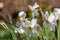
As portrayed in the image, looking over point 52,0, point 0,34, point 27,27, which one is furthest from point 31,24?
point 52,0

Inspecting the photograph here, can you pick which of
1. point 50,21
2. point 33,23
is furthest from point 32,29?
point 50,21

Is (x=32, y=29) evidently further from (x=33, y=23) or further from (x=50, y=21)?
(x=50, y=21)

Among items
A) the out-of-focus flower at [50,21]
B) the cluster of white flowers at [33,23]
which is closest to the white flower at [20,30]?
the cluster of white flowers at [33,23]

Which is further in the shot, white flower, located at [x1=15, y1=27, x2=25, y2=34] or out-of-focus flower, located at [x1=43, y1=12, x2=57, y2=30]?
out-of-focus flower, located at [x1=43, y1=12, x2=57, y2=30]

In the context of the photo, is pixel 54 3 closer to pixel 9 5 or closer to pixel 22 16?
pixel 9 5

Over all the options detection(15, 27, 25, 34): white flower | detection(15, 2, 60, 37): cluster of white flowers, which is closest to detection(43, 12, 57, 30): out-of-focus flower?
detection(15, 2, 60, 37): cluster of white flowers

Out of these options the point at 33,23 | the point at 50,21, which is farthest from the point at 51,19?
the point at 33,23

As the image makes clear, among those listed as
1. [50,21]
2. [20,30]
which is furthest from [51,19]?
[20,30]

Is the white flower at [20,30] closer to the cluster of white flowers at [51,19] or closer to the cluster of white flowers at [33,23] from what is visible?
the cluster of white flowers at [33,23]

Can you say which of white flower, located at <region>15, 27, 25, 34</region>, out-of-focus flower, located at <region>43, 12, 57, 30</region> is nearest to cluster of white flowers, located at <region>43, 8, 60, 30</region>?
out-of-focus flower, located at <region>43, 12, 57, 30</region>

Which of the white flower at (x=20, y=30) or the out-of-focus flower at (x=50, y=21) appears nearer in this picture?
the white flower at (x=20, y=30)

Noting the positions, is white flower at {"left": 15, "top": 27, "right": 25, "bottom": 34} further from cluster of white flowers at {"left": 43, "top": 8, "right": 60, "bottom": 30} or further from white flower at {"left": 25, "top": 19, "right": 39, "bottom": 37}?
cluster of white flowers at {"left": 43, "top": 8, "right": 60, "bottom": 30}

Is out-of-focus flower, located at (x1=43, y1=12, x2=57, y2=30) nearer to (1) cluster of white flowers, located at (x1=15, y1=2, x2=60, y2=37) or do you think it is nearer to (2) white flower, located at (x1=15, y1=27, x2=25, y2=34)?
(1) cluster of white flowers, located at (x1=15, y1=2, x2=60, y2=37)

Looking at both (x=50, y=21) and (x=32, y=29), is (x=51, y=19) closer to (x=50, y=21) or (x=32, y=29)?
(x=50, y=21)
